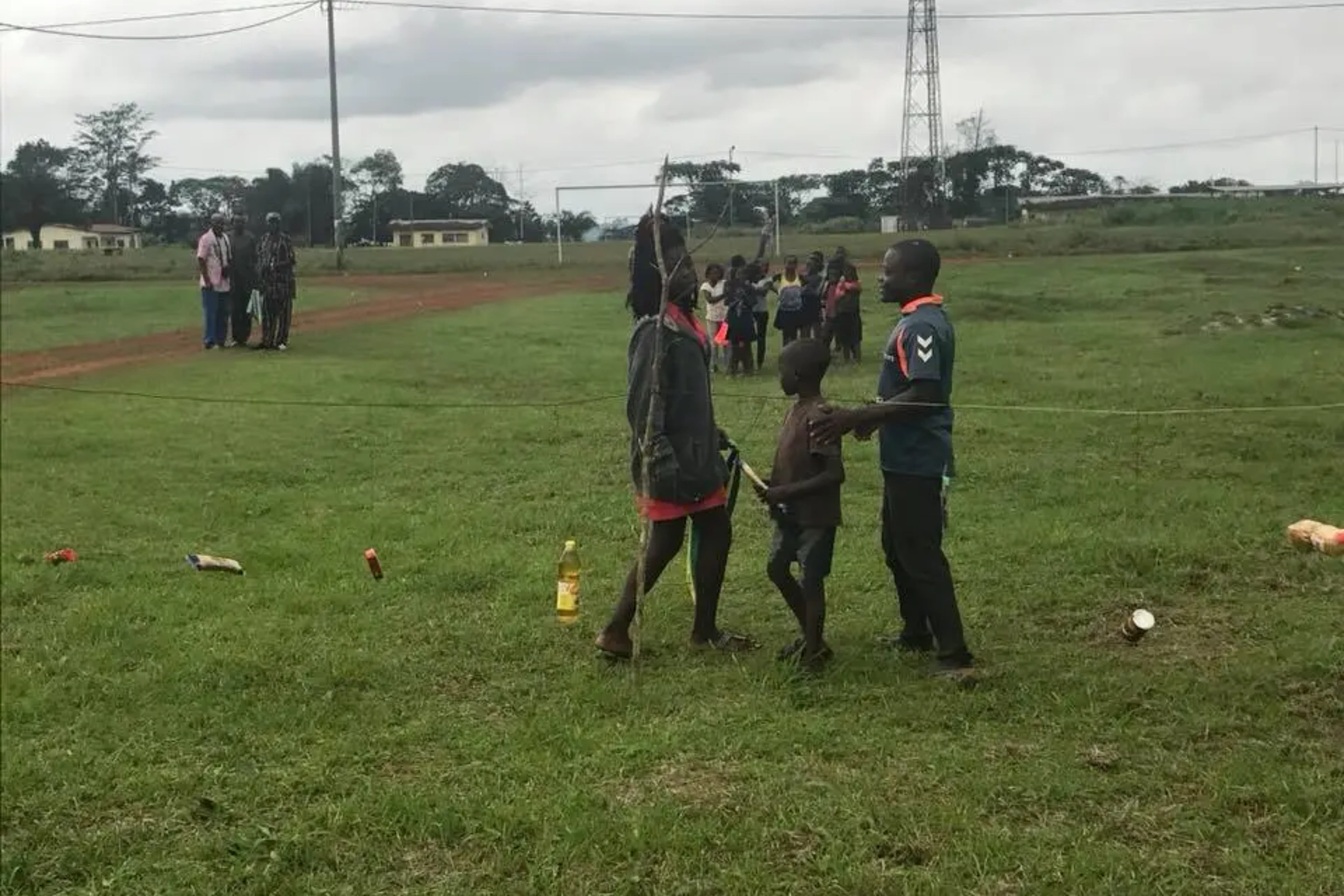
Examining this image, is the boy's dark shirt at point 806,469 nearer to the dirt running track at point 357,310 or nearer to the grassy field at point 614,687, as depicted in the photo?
the grassy field at point 614,687

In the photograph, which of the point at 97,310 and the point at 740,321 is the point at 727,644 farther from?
the point at 97,310

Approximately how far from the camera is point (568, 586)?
205 inches

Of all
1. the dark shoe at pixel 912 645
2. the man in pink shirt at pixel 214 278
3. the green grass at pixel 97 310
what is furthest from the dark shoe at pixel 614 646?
the man in pink shirt at pixel 214 278

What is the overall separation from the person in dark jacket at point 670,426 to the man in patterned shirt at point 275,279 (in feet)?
36.2

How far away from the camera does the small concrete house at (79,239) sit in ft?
21.1

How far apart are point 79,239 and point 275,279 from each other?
782 centimetres

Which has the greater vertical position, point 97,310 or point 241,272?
point 241,272

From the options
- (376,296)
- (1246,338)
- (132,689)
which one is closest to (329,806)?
(132,689)

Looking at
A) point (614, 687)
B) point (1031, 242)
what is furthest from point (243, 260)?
point (614, 687)

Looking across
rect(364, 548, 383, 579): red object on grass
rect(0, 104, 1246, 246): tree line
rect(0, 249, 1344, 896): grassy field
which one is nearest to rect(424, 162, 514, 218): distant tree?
rect(0, 104, 1246, 246): tree line

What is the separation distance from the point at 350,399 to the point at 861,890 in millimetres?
9378

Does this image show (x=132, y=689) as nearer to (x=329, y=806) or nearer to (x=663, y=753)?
(x=329, y=806)

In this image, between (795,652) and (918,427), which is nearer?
(918,427)

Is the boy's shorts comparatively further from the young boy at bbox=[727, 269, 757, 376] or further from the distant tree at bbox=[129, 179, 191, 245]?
the young boy at bbox=[727, 269, 757, 376]
